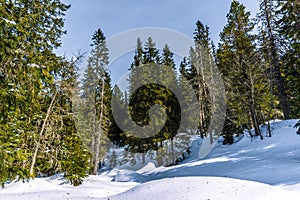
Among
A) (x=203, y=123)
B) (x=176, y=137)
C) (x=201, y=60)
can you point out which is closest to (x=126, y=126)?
(x=176, y=137)

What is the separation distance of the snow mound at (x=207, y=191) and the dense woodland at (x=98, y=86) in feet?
15.3

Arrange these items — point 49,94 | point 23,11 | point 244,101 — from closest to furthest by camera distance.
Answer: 1. point 23,11
2. point 49,94
3. point 244,101

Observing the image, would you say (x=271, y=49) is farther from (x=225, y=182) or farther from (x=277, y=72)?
(x=225, y=182)

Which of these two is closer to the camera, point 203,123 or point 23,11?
point 23,11

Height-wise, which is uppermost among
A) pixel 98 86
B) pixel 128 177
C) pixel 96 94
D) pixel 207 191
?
pixel 98 86

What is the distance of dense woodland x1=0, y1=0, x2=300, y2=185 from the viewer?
564 centimetres

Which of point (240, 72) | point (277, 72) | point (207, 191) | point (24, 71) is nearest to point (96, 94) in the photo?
point (240, 72)

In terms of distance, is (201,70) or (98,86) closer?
(98,86)

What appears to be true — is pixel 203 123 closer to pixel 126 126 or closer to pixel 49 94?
pixel 126 126

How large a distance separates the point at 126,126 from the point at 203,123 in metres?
10.6

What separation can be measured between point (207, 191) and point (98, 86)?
2071 cm

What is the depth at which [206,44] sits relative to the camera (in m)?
33.2

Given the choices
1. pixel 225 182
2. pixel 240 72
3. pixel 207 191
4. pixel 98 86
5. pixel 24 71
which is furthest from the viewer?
pixel 98 86

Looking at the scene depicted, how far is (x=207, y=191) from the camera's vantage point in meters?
8.38
